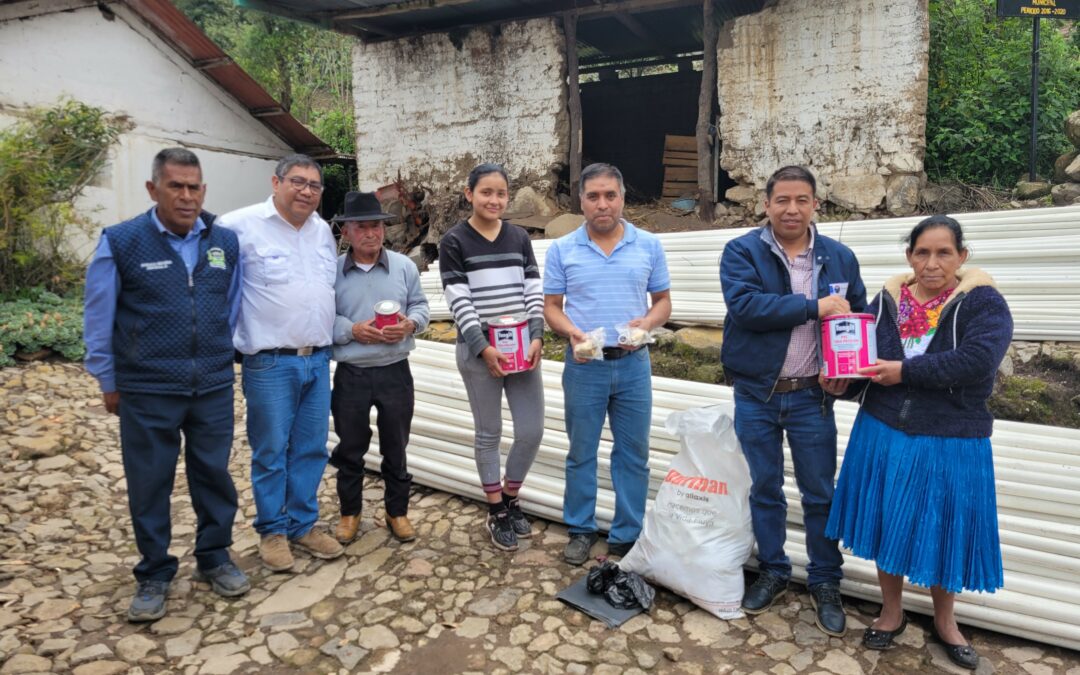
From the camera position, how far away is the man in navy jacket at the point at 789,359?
106 inches

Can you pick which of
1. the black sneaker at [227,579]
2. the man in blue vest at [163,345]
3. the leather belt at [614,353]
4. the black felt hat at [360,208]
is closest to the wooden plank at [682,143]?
the black felt hat at [360,208]

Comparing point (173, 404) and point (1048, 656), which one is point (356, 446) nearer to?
point (173, 404)

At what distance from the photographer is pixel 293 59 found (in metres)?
17.1

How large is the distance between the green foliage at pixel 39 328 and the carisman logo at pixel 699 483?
6.44 meters

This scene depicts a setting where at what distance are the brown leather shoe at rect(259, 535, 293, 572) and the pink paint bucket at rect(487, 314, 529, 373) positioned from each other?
4.53 feet

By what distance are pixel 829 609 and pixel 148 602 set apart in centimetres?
279

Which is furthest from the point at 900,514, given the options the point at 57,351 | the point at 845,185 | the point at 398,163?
the point at 398,163

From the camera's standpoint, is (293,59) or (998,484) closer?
(998,484)

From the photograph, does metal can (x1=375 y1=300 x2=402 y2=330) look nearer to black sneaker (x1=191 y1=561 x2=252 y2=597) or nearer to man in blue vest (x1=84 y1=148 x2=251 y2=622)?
man in blue vest (x1=84 y1=148 x2=251 y2=622)

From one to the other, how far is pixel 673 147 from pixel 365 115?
4.33 meters

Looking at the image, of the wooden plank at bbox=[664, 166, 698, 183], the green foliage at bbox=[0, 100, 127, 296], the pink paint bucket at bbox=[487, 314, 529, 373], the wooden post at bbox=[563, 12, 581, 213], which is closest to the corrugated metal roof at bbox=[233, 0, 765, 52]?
the wooden post at bbox=[563, 12, 581, 213]

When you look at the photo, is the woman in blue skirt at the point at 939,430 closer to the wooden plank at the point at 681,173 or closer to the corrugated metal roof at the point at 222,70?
the wooden plank at the point at 681,173

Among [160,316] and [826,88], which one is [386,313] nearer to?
[160,316]

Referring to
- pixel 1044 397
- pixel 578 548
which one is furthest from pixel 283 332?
pixel 1044 397
